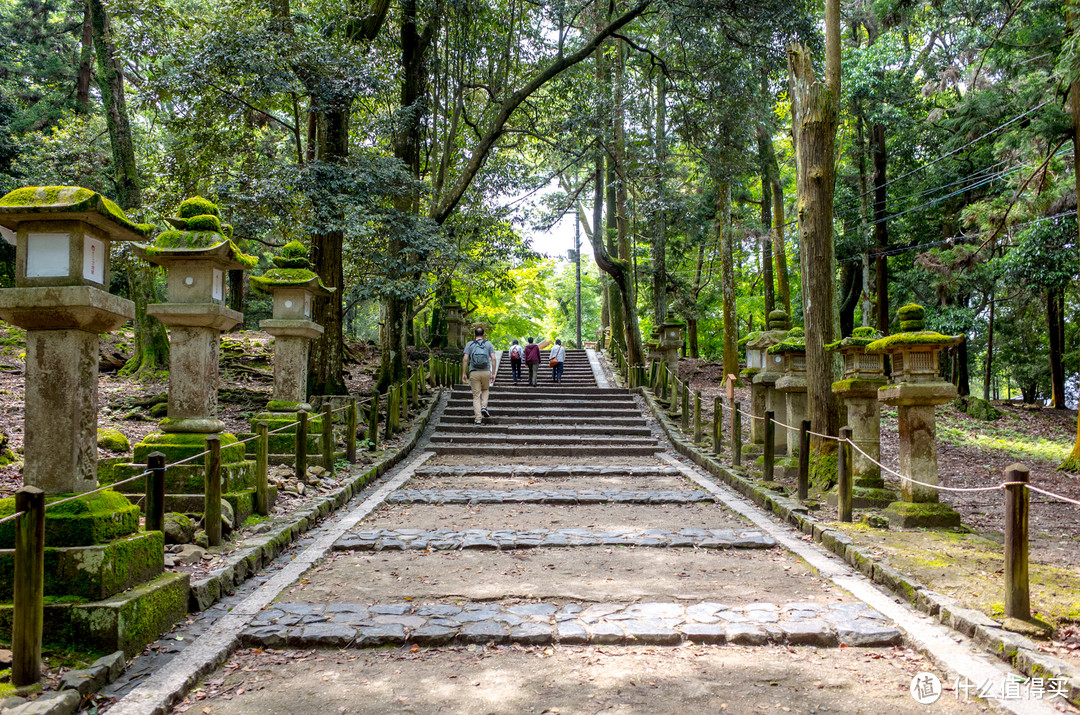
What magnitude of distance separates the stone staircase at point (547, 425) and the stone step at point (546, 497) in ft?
12.2

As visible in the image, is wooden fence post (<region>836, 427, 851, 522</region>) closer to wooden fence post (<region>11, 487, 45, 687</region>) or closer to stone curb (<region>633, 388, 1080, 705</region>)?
stone curb (<region>633, 388, 1080, 705</region>)

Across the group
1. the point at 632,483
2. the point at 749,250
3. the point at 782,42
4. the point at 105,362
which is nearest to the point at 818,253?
the point at 632,483

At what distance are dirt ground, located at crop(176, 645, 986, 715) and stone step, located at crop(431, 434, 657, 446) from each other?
30.7ft

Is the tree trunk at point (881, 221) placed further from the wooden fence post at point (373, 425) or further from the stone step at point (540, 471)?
the wooden fence post at point (373, 425)

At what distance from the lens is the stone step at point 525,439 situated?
13422 millimetres

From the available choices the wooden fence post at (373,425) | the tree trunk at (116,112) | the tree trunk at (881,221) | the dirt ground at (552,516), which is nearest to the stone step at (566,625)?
the dirt ground at (552,516)

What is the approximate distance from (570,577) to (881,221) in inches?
712

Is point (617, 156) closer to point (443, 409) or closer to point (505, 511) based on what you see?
point (443, 409)

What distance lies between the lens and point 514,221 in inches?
675

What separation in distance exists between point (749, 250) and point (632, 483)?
630 inches

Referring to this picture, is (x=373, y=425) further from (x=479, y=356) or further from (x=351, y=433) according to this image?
(x=479, y=356)

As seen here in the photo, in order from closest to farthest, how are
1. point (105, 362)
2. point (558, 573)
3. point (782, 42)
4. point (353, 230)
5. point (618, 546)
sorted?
point (558, 573), point (618, 546), point (353, 230), point (782, 42), point (105, 362)

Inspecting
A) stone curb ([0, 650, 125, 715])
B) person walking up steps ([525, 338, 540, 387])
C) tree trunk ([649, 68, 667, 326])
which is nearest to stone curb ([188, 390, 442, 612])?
stone curb ([0, 650, 125, 715])

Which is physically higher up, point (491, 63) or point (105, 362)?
point (491, 63)
